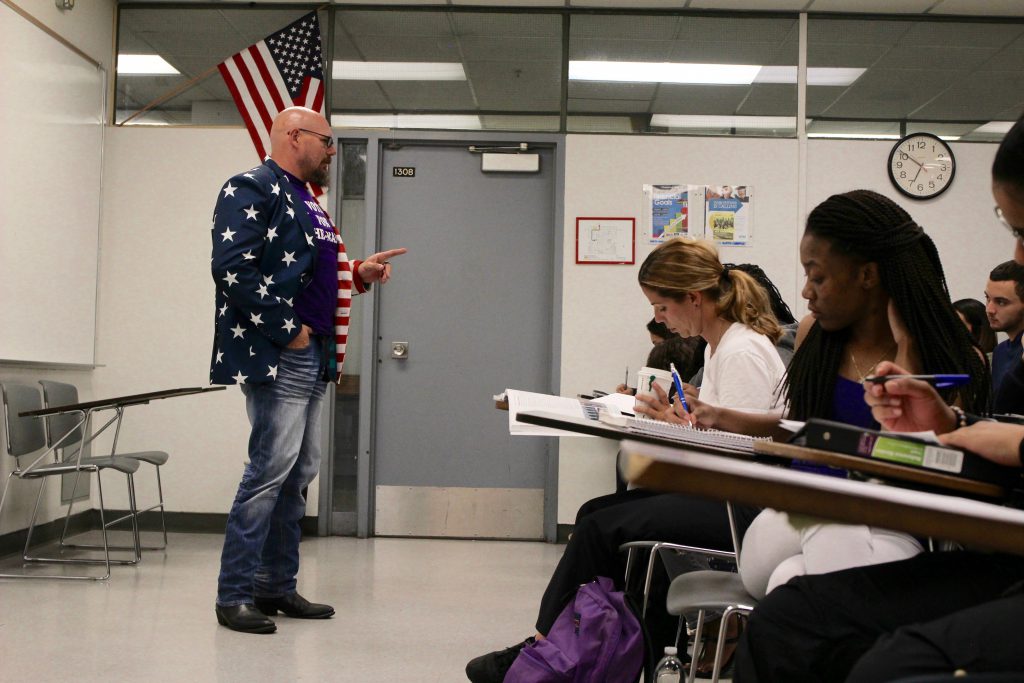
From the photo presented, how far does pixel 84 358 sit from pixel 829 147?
168 inches

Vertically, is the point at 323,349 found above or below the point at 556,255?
A: below

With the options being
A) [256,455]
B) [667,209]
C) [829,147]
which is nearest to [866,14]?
[829,147]

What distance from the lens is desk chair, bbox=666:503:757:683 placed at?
59.5 inches

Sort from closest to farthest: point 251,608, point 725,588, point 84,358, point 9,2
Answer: point 725,588, point 251,608, point 9,2, point 84,358

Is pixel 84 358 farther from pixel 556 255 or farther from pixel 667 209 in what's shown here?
pixel 667 209

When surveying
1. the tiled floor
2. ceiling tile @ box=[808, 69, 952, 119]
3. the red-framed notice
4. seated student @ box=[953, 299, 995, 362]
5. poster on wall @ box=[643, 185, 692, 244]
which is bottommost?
the tiled floor

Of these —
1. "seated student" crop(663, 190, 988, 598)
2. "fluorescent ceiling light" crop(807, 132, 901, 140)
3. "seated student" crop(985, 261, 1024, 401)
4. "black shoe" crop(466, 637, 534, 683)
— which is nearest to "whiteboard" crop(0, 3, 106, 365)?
"black shoe" crop(466, 637, 534, 683)

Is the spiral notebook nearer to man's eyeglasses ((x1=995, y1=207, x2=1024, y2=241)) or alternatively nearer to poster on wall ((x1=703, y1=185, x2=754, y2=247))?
man's eyeglasses ((x1=995, y1=207, x2=1024, y2=241))

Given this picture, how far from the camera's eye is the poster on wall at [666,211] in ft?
18.1

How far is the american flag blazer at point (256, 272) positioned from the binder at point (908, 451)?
2.25 metres

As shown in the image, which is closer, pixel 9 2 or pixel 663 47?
pixel 9 2

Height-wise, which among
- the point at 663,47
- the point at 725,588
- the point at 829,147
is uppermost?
the point at 663,47

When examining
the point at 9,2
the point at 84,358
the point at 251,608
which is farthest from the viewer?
the point at 84,358

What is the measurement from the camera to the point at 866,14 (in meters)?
5.59
